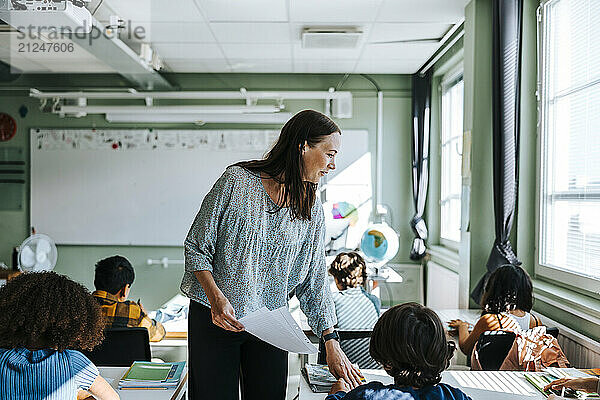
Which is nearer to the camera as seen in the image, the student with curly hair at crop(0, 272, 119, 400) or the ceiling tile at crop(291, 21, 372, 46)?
the student with curly hair at crop(0, 272, 119, 400)

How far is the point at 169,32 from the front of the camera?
3.71 m

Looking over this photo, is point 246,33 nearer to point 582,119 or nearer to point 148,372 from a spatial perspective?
point 582,119

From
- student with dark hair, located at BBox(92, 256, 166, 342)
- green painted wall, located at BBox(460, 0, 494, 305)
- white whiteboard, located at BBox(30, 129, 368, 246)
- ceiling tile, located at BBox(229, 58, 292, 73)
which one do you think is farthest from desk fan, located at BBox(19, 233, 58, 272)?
green painted wall, located at BBox(460, 0, 494, 305)

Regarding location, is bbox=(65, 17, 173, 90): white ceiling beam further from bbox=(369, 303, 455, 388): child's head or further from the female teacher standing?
bbox=(369, 303, 455, 388): child's head

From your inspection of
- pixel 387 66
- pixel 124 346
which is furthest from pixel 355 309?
pixel 387 66

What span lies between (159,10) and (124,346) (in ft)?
6.59

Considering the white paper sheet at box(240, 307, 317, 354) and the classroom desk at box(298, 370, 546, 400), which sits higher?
the white paper sheet at box(240, 307, 317, 354)

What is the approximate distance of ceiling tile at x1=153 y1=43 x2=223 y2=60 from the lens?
3.71 m

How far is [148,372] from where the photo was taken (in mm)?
1981

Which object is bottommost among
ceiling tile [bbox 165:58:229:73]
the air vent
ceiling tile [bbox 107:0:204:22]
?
ceiling tile [bbox 165:58:229:73]

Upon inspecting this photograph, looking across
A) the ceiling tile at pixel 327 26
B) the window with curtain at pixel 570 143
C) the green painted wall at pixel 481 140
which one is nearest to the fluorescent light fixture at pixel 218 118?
the ceiling tile at pixel 327 26

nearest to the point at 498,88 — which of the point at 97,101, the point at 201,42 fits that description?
the point at 201,42

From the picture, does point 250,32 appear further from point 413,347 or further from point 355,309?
point 413,347

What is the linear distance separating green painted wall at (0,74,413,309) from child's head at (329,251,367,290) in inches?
24.1
